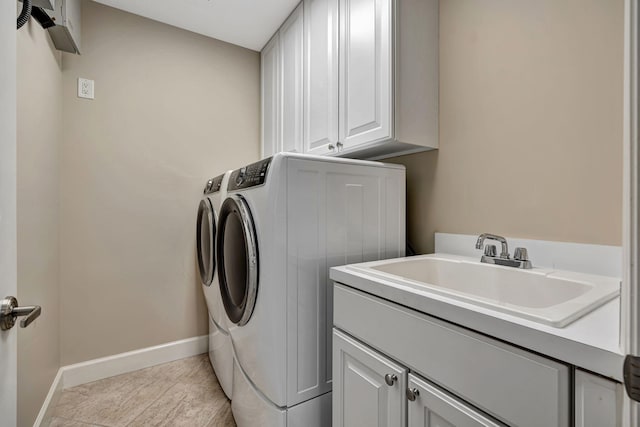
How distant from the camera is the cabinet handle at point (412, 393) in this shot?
79 centimetres

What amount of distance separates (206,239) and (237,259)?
27.2 inches

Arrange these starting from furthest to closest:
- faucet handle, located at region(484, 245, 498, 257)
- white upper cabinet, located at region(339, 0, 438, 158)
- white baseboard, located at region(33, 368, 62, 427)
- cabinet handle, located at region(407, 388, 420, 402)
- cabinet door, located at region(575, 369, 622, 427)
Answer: white baseboard, located at region(33, 368, 62, 427)
white upper cabinet, located at region(339, 0, 438, 158)
faucet handle, located at region(484, 245, 498, 257)
cabinet handle, located at region(407, 388, 420, 402)
cabinet door, located at region(575, 369, 622, 427)

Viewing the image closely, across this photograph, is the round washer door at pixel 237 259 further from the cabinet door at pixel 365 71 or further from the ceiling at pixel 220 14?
the ceiling at pixel 220 14

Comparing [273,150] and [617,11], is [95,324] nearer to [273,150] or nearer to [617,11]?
[273,150]

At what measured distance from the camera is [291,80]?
2.05 meters

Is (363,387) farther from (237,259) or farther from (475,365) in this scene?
(237,259)

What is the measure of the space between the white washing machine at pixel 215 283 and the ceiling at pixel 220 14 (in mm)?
→ 1147

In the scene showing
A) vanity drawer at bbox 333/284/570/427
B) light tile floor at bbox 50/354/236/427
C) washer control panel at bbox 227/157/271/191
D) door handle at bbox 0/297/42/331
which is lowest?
light tile floor at bbox 50/354/236/427

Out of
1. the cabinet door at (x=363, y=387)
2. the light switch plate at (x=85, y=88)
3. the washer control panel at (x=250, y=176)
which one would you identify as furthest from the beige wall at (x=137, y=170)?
the cabinet door at (x=363, y=387)

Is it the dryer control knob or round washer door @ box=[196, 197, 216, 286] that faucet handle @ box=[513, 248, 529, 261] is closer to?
the dryer control knob

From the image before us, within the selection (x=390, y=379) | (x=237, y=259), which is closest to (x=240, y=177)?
(x=237, y=259)

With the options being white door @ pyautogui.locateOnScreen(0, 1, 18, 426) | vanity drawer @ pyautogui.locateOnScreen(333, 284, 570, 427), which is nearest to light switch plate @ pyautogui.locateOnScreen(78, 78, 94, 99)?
white door @ pyautogui.locateOnScreen(0, 1, 18, 426)

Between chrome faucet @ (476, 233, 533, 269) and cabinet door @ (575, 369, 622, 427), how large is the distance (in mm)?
650

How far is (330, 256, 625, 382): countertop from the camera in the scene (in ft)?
1.63
